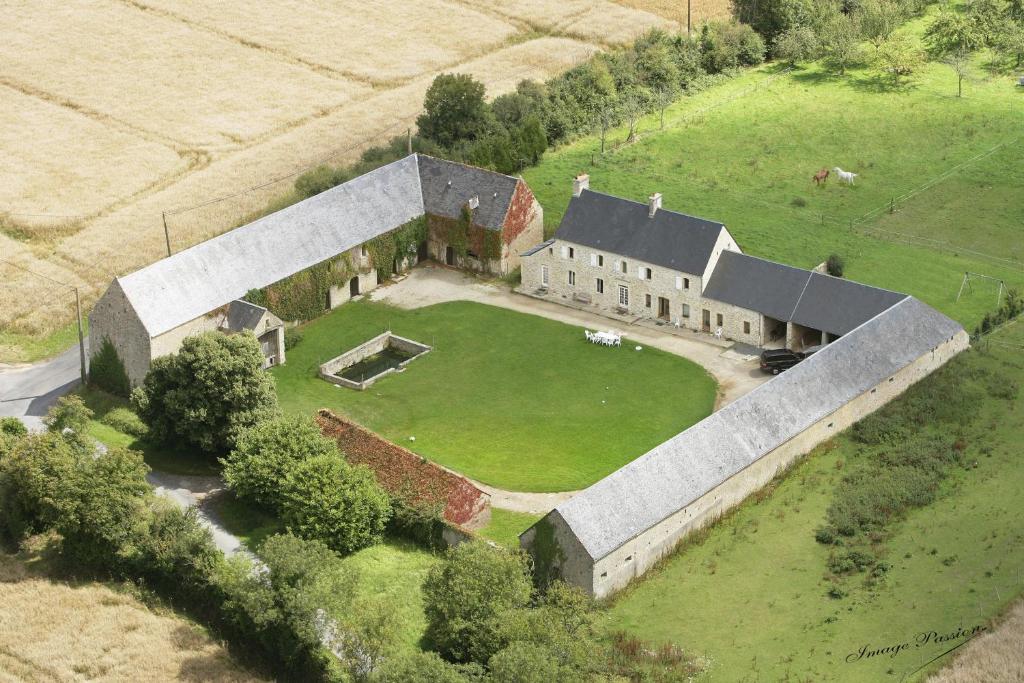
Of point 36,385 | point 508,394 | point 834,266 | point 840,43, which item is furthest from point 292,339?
point 840,43

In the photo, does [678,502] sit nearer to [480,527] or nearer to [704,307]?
[480,527]

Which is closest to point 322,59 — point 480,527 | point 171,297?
point 171,297

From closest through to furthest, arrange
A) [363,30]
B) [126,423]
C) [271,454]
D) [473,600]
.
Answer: [473,600]
[271,454]
[126,423]
[363,30]

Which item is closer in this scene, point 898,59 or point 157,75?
point 898,59
